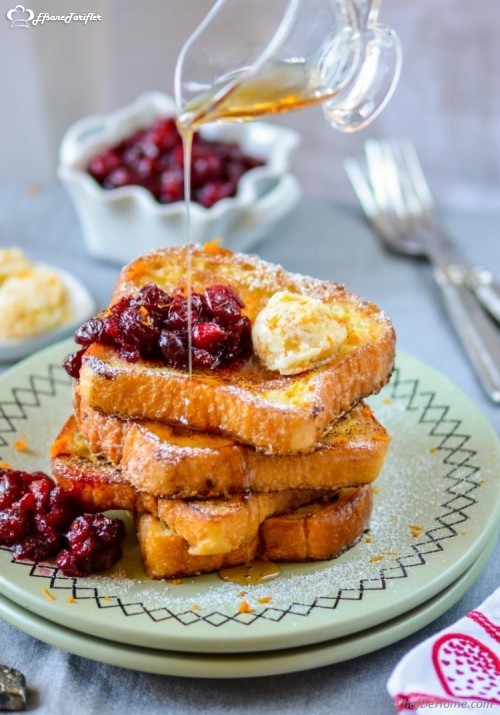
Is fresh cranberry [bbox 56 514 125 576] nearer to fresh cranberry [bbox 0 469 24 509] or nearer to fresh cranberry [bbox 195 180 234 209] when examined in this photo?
fresh cranberry [bbox 0 469 24 509]

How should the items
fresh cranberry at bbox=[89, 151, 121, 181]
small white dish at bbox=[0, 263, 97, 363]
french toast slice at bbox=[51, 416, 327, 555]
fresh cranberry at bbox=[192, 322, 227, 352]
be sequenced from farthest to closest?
fresh cranberry at bbox=[89, 151, 121, 181]
small white dish at bbox=[0, 263, 97, 363]
fresh cranberry at bbox=[192, 322, 227, 352]
french toast slice at bbox=[51, 416, 327, 555]

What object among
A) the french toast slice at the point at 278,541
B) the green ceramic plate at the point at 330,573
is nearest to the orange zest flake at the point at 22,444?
the green ceramic plate at the point at 330,573

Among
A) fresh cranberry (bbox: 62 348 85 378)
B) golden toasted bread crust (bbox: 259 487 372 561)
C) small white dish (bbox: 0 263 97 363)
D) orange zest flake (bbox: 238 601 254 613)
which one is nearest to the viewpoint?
orange zest flake (bbox: 238 601 254 613)

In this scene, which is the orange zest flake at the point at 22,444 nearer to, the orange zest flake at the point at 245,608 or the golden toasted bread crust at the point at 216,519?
the golden toasted bread crust at the point at 216,519

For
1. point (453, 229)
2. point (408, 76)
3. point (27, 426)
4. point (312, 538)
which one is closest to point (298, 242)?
point (453, 229)

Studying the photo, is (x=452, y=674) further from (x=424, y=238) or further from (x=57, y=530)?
(x=424, y=238)

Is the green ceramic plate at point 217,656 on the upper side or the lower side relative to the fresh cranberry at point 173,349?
lower

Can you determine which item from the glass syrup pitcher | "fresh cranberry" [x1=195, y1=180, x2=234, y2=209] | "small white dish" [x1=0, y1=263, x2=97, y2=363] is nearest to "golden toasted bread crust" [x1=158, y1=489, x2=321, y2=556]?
the glass syrup pitcher
